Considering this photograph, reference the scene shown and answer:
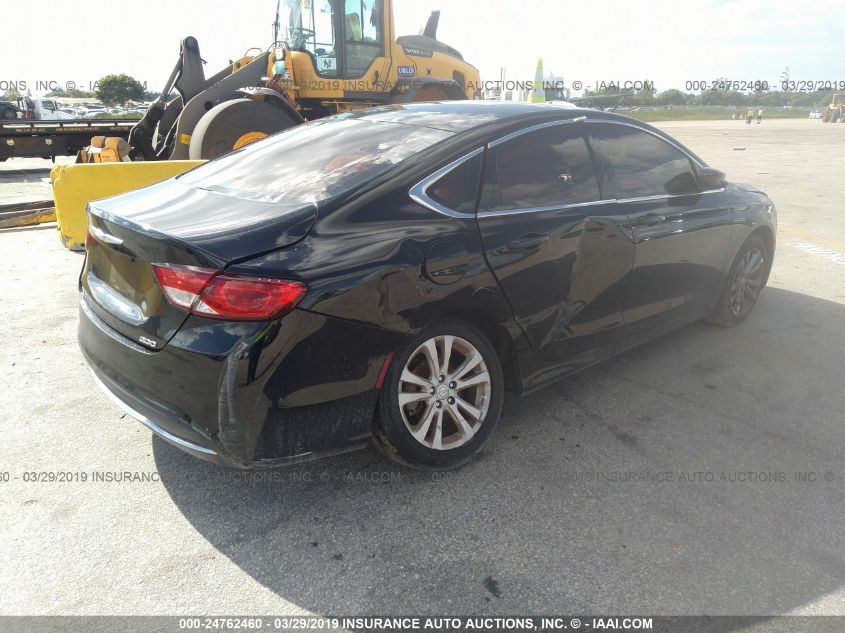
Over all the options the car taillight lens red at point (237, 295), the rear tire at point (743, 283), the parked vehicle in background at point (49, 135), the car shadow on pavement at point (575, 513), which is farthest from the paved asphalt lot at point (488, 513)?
the parked vehicle in background at point (49, 135)

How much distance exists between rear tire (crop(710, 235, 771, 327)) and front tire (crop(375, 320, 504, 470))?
256 cm

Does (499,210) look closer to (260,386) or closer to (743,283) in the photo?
(260,386)

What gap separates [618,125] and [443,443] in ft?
7.30

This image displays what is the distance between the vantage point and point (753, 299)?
511cm

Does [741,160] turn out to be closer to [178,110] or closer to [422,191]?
[178,110]

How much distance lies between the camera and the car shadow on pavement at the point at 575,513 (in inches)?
90.6

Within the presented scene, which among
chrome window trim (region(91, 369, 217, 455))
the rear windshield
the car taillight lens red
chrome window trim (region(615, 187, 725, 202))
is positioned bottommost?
chrome window trim (region(91, 369, 217, 455))

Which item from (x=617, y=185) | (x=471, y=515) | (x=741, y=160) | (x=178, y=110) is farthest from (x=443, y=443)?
(x=741, y=160)

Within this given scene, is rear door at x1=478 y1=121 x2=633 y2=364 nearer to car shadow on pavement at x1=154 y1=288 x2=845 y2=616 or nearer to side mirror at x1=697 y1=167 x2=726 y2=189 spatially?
car shadow on pavement at x1=154 y1=288 x2=845 y2=616

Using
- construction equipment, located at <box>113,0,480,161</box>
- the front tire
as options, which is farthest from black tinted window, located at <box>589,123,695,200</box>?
construction equipment, located at <box>113,0,480,161</box>

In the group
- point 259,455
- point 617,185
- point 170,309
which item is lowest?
point 259,455

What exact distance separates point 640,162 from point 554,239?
43.7 inches

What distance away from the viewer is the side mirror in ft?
14.1

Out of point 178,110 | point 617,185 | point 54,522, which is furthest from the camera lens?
point 178,110
